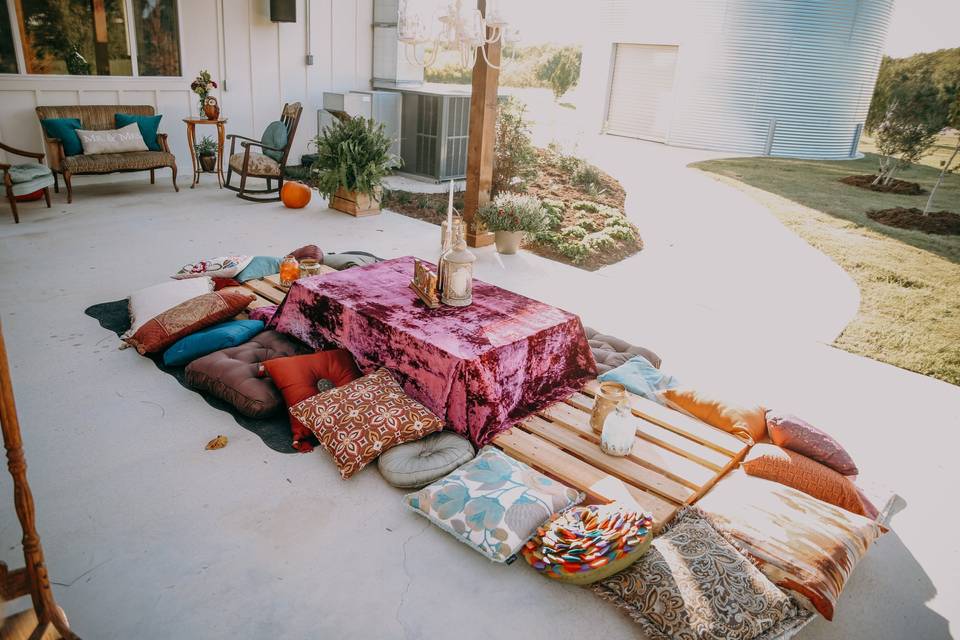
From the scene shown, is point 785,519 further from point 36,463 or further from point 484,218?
point 484,218

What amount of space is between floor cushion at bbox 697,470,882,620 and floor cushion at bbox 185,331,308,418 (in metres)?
2.02

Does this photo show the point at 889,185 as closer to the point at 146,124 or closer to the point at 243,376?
the point at 243,376

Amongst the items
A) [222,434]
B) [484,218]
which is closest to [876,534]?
[222,434]

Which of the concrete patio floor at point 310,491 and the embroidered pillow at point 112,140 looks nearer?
the concrete patio floor at point 310,491

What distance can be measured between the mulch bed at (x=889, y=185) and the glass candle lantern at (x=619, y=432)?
4.23 m

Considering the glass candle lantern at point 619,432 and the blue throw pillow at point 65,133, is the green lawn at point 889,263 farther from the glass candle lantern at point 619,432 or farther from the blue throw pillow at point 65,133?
the blue throw pillow at point 65,133

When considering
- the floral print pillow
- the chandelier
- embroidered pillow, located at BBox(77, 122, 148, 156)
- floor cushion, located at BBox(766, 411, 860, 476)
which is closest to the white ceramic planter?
the chandelier

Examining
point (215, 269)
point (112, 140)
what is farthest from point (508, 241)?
point (112, 140)

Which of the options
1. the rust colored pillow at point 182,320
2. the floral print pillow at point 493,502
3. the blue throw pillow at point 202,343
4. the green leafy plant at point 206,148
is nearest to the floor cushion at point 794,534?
the floral print pillow at point 493,502

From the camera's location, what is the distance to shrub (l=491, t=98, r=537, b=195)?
7309 millimetres

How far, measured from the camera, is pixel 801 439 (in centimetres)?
279

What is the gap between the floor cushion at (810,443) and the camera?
2.74 metres

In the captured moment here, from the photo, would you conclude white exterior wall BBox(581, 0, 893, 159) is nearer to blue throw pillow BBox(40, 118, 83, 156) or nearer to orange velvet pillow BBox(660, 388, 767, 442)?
orange velvet pillow BBox(660, 388, 767, 442)

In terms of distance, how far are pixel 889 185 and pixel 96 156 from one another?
792 centimetres
